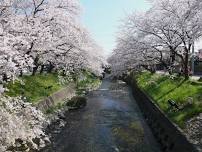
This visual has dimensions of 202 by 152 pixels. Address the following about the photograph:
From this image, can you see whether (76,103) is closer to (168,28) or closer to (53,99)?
(53,99)

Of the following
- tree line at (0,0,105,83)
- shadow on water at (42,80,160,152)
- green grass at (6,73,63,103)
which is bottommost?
shadow on water at (42,80,160,152)

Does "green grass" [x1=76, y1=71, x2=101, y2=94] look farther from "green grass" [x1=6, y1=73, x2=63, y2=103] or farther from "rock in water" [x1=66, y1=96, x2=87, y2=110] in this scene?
"green grass" [x1=6, y1=73, x2=63, y2=103]

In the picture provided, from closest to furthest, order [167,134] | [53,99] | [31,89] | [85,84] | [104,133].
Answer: [167,134] < [104,133] < [31,89] < [53,99] < [85,84]

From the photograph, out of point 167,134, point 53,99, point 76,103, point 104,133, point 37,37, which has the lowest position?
point 104,133

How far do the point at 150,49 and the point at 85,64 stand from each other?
9832mm

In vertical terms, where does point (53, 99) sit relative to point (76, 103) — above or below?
above

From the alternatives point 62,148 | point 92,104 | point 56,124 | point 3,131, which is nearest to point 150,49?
point 92,104

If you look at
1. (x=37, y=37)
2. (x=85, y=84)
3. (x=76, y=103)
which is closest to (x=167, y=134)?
(x=37, y=37)

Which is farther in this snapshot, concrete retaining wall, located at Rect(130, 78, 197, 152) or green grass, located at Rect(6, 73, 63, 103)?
green grass, located at Rect(6, 73, 63, 103)

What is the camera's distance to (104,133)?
86.7ft

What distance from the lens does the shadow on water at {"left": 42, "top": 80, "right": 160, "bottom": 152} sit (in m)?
22.2

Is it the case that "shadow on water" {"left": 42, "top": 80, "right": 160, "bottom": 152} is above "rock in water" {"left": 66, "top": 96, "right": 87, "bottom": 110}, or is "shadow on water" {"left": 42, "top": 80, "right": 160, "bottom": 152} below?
below

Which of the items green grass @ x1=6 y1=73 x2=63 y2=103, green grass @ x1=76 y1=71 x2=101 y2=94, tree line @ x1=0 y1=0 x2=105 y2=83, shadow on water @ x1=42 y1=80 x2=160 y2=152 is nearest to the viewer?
tree line @ x1=0 y1=0 x2=105 y2=83

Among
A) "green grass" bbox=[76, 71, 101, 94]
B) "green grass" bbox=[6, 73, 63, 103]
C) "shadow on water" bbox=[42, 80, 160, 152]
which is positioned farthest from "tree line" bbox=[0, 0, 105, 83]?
"green grass" bbox=[76, 71, 101, 94]
